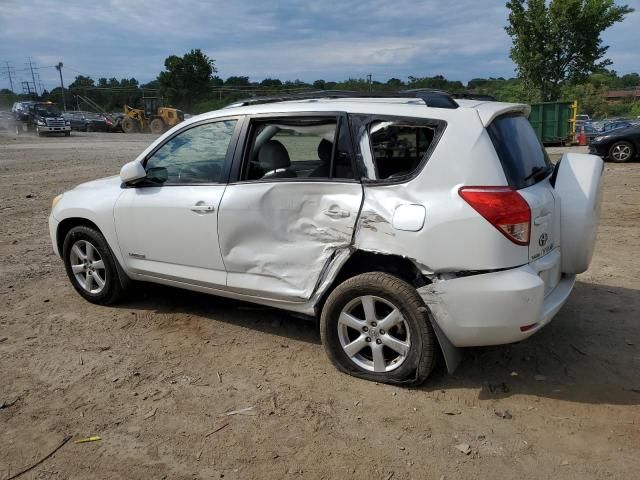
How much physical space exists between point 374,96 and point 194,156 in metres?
1.48

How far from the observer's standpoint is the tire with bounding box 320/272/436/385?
3.19 meters

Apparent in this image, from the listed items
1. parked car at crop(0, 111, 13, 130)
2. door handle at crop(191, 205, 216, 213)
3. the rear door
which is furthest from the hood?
parked car at crop(0, 111, 13, 130)

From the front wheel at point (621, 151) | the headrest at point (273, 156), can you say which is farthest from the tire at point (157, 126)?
the headrest at point (273, 156)

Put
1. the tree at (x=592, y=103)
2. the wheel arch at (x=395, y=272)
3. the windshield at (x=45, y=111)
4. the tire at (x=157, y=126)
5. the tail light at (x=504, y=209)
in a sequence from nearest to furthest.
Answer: the tail light at (x=504, y=209) < the wheel arch at (x=395, y=272) < the windshield at (x=45, y=111) < the tire at (x=157, y=126) < the tree at (x=592, y=103)

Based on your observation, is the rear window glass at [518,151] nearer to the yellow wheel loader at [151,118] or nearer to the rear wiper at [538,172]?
the rear wiper at [538,172]

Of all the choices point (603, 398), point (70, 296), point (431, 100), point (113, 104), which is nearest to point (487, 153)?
point (431, 100)

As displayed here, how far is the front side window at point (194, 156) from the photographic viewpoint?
4.00 meters

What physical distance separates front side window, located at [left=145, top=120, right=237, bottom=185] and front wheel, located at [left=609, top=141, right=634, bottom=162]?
1532cm

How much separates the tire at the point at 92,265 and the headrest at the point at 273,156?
171 centimetres

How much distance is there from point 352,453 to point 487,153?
1.79 meters

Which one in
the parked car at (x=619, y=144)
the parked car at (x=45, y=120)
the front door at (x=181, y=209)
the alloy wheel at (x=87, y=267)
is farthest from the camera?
the parked car at (x=45, y=120)

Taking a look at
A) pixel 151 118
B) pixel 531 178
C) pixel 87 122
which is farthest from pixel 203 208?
pixel 87 122

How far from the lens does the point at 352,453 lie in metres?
2.80

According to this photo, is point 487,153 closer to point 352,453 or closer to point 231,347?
point 352,453
